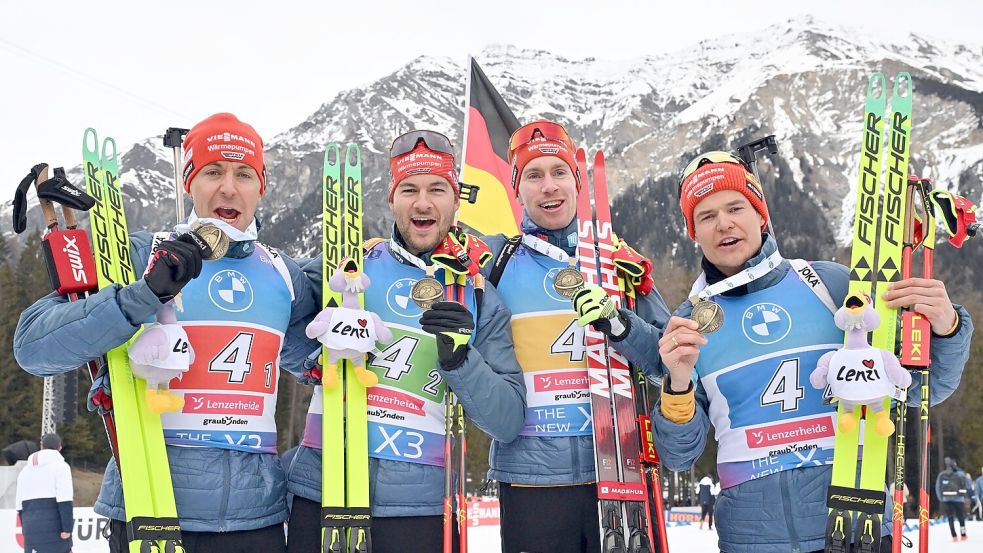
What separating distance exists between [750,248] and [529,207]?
1290 mm

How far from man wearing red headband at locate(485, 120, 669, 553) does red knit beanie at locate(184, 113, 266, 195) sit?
1.30 meters

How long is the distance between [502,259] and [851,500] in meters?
1.97

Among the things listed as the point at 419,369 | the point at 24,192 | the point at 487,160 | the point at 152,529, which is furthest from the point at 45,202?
the point at 487,160

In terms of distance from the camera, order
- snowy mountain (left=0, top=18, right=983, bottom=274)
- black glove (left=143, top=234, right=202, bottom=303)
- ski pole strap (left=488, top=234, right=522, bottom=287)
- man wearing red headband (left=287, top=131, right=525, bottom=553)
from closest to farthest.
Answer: black glove (left=143, top=234, right=202, bottom=303)
man wearing red headband (left=287, top=131, right=525, bottom=553)
ski pole strap (left=488, top=234, right=522, bottom=287)
snowy mountain (left=0, top=18, right=983, bottom=274)

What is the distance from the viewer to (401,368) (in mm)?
3527

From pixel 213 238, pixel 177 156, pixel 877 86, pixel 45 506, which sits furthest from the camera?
pixel 45 506

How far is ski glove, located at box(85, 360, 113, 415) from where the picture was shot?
10.5ft

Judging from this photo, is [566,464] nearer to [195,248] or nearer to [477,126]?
[195,248]

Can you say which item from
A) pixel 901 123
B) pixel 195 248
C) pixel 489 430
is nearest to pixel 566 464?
pixel 489 430

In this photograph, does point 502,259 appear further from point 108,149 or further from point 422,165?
point 108,149

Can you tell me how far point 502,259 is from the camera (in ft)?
13.7

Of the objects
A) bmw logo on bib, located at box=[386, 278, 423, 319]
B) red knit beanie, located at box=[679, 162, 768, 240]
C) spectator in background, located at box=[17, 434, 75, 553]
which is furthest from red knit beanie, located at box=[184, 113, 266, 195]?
spectator in background, located at box=[17, 434, 75, 553]

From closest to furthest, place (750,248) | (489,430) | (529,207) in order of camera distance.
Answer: (750,248)
(489,430)
(529,207)

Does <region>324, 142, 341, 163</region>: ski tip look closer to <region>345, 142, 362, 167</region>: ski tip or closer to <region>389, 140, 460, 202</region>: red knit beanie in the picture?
<region>345, 142, 362, 167</region>: ski tip
